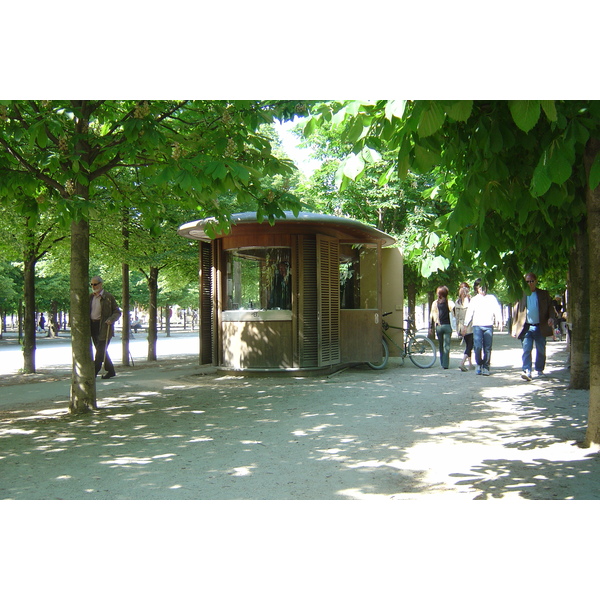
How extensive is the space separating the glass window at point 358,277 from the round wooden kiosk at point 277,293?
72 centimetres

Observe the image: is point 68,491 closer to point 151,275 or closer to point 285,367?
point 285,367

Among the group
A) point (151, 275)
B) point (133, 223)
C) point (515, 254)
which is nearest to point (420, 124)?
point (515, 254)

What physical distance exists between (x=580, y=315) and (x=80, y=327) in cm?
738

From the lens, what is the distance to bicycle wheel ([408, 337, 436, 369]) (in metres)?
15.0

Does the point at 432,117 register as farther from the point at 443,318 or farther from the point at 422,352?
the point at 422,352

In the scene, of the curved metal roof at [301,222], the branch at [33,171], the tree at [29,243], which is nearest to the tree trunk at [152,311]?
the tree at [29,243]

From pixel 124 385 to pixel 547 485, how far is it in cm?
878

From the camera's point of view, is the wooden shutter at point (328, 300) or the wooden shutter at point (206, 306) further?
the wooden shutter at point (206, 306)

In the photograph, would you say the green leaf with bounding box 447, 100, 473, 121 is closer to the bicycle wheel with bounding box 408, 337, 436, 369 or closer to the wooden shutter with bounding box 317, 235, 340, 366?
the wooden shutter with bounding box 317, 235, 340, 366

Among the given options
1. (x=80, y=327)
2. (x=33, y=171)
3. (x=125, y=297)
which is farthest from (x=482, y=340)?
(x=125, y=297)

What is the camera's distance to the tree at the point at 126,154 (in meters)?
6.45

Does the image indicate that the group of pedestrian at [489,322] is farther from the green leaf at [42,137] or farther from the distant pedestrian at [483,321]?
the green leaf at [42,137]
